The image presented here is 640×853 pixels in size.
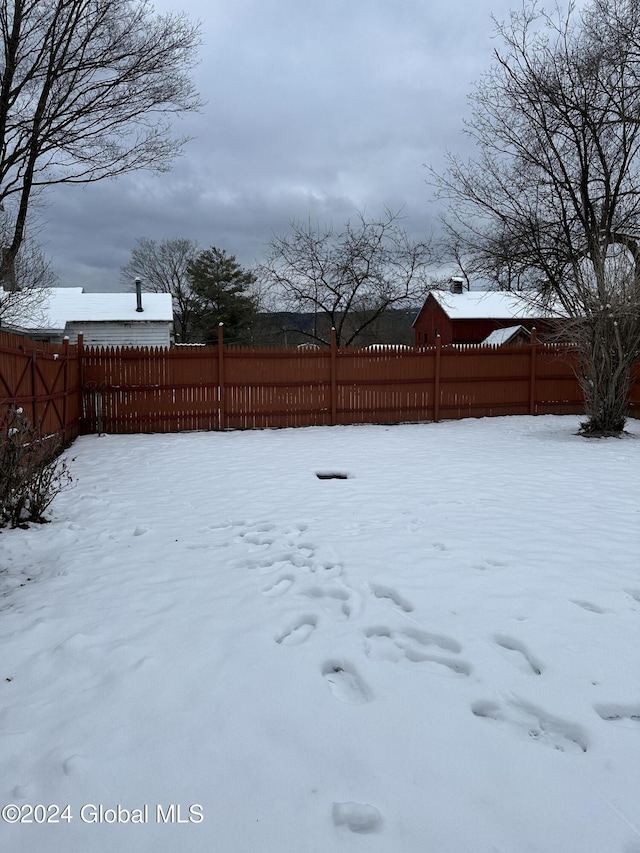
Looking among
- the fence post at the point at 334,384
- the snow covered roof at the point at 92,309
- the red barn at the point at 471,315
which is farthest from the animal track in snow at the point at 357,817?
the red barn at the point at 471,315

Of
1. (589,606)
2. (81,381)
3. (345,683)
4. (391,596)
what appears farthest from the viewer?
(81,381)

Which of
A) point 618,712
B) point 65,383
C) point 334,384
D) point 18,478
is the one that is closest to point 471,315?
point 334,384

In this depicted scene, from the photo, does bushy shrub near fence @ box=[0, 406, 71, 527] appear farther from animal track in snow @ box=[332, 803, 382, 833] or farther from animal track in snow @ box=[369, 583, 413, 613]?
animal track in snow @ box=[332, 803, 382, 833]

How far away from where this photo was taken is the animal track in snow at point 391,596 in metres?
2.96

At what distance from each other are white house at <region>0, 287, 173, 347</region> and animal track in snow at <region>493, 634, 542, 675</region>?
18.7m

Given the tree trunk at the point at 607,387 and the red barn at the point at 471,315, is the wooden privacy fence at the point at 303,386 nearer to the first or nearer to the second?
the tree trunk at the point at 607,387

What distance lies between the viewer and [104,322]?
19.7 metres

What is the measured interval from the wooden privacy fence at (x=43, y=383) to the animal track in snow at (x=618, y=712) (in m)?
5.93

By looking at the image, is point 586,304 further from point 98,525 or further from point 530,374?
point 98,525

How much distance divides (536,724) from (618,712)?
0.35 metres

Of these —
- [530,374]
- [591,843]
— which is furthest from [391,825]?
[530,374]

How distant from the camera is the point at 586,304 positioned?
9484mm

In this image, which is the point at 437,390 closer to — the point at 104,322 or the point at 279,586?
the point at 279,586

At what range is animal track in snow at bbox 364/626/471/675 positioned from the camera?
2.43m
